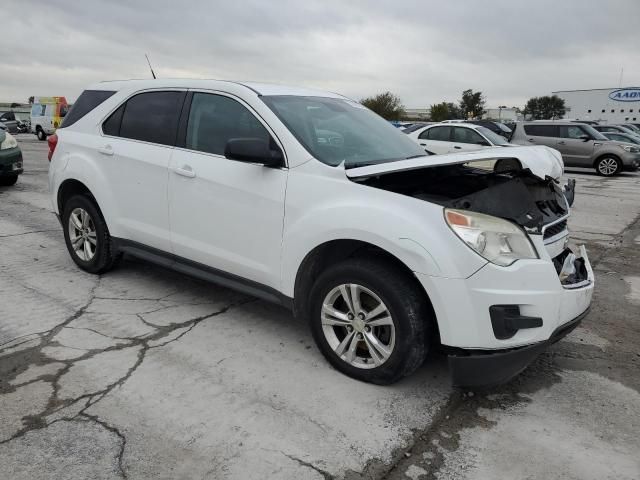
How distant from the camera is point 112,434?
260cm

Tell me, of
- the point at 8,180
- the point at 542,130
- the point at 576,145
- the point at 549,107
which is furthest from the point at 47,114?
the point at 549,107

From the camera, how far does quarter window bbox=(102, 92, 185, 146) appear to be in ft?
13.4

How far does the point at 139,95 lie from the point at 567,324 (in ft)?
12.1

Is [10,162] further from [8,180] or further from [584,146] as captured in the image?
[584,146]

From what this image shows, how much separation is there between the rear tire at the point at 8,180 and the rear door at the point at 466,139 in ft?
32.9

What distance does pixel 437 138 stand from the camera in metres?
14.5

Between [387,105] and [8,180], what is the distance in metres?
63.6

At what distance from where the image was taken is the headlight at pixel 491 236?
2.66 meters

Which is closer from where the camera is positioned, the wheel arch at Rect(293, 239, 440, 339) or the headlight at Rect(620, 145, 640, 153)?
the wheel arch at Rect(293, 239, 440, 339)

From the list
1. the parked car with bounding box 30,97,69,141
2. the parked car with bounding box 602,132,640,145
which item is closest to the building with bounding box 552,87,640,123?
the parked car with bounding box 602,132,640,145

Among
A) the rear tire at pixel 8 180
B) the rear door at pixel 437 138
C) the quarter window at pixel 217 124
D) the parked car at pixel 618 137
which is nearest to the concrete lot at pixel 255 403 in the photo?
the quarter window at pixel 217 124

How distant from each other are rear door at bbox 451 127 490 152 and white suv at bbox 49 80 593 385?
10.0 m

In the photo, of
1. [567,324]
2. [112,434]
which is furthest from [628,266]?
[112,434]

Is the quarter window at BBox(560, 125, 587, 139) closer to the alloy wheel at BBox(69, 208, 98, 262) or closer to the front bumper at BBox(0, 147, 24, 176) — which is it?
the front bumper at BBox(0, 147, 24, 176)
